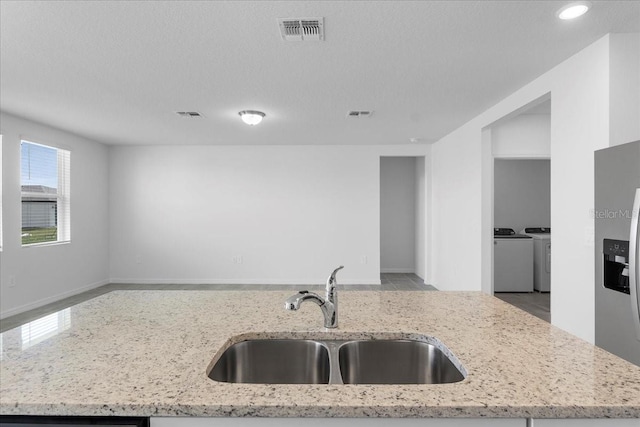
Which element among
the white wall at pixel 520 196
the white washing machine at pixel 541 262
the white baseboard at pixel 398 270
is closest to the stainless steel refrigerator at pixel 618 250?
the white washing machine at pixel 541 262

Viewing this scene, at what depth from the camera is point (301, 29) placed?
7.90 ft

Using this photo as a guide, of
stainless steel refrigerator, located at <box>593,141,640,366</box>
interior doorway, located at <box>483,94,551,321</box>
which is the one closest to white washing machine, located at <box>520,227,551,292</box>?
interior doorway, located at <box>483,94,551,321</box>

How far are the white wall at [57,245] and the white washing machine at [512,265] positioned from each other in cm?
661

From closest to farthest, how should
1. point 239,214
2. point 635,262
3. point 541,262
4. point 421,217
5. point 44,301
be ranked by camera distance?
point 635,262 → point 44,301 → point 541,262 → point 239,214 → point 421,217

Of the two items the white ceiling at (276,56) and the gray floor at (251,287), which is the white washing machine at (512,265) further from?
the white ceiling at (276,56)

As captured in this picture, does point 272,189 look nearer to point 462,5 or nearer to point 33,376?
point 462,5

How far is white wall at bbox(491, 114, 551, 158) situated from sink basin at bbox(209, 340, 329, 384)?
14.6ft

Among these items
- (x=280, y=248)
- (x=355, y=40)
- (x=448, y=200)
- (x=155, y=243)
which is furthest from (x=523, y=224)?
(x=155, y=243)

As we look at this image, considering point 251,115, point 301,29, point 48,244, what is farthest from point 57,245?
point 301,29

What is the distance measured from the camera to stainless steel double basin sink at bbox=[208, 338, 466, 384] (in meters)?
1.29

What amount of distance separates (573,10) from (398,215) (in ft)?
19.2

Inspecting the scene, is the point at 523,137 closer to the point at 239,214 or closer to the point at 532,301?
the point at 532,301

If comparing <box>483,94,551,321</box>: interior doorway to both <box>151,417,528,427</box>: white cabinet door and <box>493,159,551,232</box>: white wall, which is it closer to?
<box>493,159,551,232</box>: white wall

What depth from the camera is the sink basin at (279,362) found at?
1.30 metres
